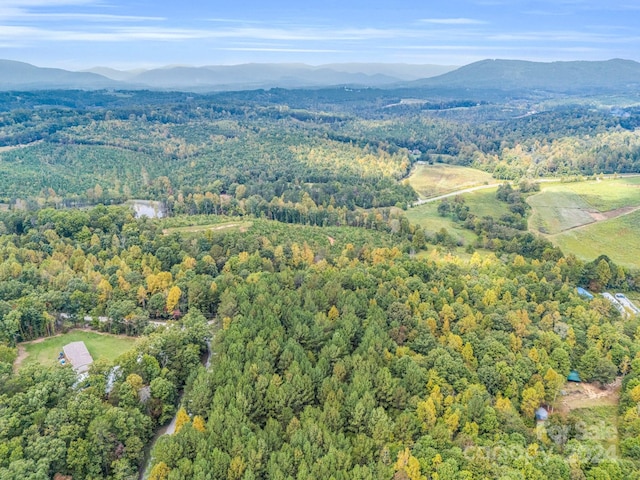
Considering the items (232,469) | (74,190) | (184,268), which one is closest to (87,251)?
(184,268)

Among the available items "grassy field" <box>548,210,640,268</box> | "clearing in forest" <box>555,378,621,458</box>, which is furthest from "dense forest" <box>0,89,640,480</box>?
"grassy field" <box>548,210,640,268</box>

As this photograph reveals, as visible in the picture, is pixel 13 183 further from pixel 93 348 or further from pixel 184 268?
pixel 93 348

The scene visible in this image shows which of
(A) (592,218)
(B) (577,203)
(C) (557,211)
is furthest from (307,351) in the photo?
(B) (577,203)

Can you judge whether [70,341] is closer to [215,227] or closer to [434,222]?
[215,227]

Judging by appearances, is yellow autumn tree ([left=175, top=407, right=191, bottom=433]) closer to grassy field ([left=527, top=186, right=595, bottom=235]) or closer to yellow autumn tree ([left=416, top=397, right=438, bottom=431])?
yellow autumn tree ([left=416, top=397, right=438, bottom=431])

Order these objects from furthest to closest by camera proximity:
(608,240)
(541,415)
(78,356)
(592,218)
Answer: (592,218)
(608,240)
(78,356)
(541,415)

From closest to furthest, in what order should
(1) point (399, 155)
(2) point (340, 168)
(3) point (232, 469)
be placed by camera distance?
(3) point (232, 469) < (2) point (340, 168) < (1) point (399, 155)
